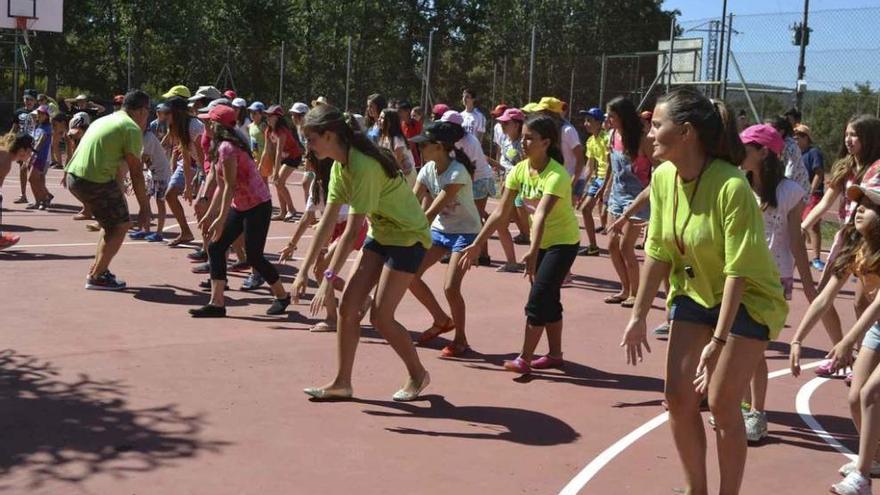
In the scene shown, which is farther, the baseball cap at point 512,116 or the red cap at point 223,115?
the baseball cap at point 512,116

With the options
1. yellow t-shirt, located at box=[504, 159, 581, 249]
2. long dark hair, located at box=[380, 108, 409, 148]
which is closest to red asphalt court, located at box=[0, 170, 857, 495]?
yellow t-shirt, located at box=[504, 159, 581, 249]

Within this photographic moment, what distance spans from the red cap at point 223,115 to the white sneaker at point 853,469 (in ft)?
18.9

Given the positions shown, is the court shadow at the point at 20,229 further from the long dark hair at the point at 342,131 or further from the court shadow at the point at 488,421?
the court shadow at the point at 488,421

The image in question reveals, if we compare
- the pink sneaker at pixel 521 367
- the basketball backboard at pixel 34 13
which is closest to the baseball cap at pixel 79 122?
the pink sneaker at pixel 521 367

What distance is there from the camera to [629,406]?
683 centimetres

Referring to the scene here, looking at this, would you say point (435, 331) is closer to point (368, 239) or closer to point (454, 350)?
point (454, 350)

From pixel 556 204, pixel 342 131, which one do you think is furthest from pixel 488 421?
pixel 342 131

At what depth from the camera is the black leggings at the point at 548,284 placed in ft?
24.0

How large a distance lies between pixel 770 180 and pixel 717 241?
2.48m

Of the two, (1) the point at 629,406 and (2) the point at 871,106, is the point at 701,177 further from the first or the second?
(2) the point at 871,106

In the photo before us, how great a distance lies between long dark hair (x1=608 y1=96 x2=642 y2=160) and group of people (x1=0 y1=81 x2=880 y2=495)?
0.05 feet

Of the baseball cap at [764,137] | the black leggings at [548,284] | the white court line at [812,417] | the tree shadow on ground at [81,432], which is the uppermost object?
the baseball cap at [764,137]

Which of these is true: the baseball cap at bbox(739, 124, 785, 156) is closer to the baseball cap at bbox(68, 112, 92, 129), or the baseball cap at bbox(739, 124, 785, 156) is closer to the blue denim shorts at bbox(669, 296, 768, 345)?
the blue denim shorts at bbox(669, 296, 768, 345)

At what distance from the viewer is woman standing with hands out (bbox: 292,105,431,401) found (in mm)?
6293
